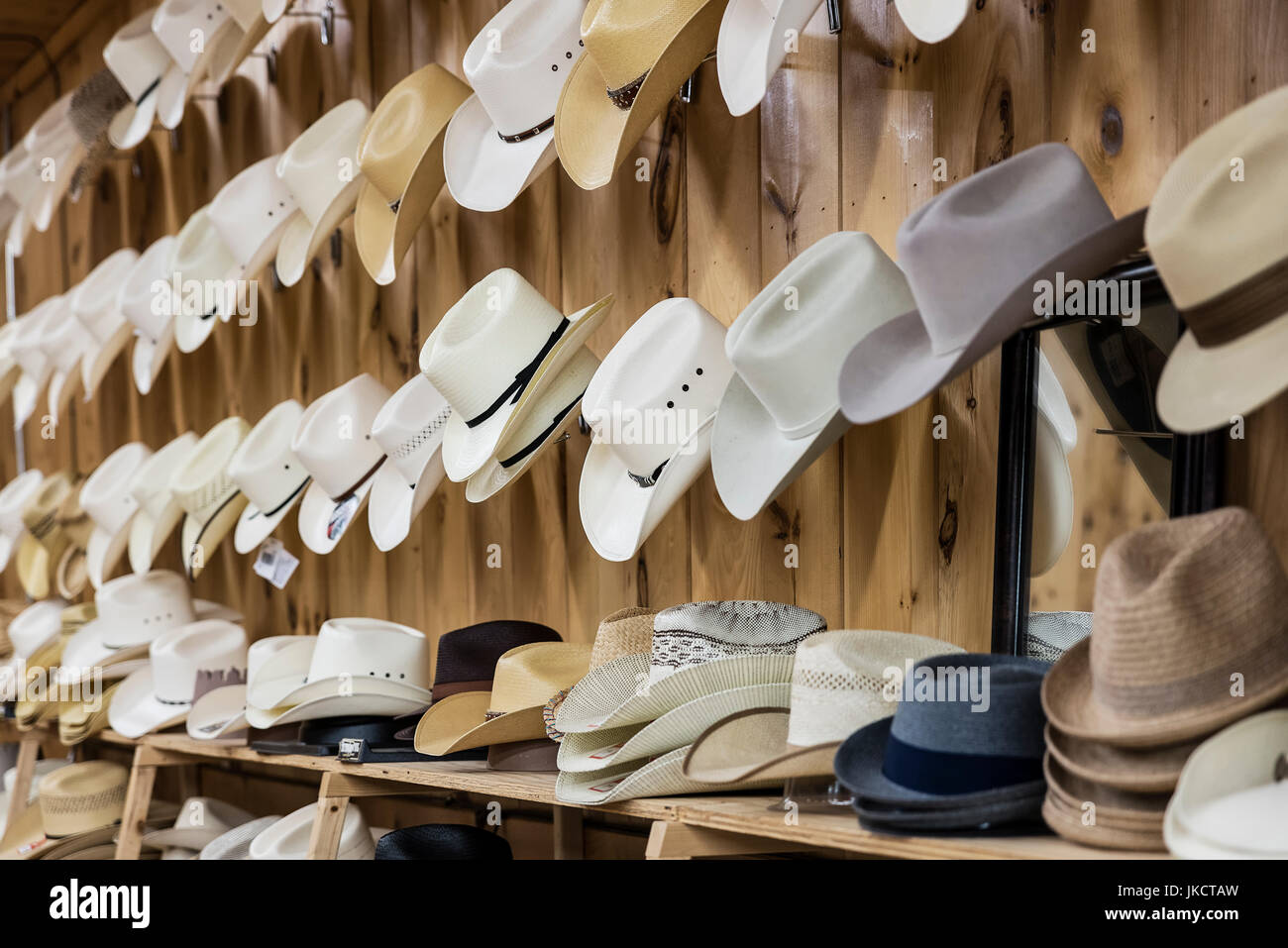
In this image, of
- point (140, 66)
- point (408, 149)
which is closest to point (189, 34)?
point (140, 66)

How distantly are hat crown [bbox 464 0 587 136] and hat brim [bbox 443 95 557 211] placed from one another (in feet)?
0.18

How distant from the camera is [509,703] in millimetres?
2521

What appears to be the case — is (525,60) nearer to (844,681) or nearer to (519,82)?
(519,82)

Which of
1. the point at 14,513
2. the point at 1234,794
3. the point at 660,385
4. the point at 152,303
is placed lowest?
the point at 1234,794

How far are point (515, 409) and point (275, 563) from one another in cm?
135

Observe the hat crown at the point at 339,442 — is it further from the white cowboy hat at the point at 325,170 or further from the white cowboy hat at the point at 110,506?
the white cowboy hat at the point at 110,506

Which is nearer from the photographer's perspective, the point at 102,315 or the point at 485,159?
the point at 485,159

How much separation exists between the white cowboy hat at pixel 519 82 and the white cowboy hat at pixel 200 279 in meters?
1.22

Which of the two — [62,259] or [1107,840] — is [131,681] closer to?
[62,259]

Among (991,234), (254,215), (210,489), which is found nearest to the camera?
(991,234)

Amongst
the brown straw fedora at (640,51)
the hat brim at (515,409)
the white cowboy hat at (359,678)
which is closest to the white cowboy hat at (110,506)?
the white cowboy hat at (359,678)

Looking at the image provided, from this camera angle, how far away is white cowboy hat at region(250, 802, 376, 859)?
2.99 metres

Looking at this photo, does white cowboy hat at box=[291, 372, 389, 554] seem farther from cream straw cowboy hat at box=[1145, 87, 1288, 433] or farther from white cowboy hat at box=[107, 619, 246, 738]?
cream straw cowboy hat at box=[1145, 87, 1288, 433]

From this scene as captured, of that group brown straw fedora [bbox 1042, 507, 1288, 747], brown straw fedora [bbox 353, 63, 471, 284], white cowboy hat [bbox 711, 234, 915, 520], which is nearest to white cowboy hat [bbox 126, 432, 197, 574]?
brown straw fedora [bbox 353, 63, 471, 284]
